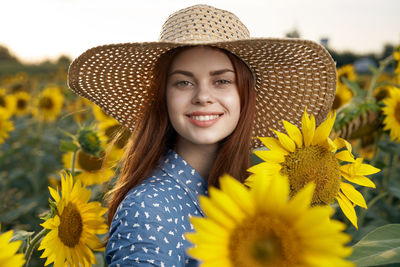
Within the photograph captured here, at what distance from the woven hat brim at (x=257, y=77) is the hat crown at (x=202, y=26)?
5 centimetres

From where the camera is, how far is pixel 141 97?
5.65 ft

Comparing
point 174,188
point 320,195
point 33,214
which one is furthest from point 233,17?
point 33,214

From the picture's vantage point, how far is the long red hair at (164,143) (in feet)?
4.75

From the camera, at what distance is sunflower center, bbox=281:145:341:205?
962mm

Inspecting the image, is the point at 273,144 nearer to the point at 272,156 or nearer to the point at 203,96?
the point at 272,156

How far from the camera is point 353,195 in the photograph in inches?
40.2

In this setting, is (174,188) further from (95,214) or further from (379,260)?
(379,260)

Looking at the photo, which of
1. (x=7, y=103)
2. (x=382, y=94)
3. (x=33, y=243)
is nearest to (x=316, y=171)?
(x=33, y=243)

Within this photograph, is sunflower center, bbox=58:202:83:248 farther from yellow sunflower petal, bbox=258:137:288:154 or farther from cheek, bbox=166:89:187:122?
yellow sunflower petal, bbox=258:137:288:154

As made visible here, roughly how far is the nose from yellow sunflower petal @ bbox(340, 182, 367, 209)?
1.73ft

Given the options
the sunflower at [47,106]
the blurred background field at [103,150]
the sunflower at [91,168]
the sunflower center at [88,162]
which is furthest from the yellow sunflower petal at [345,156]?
the sunflower at [47,106]

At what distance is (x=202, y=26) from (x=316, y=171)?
65 cm

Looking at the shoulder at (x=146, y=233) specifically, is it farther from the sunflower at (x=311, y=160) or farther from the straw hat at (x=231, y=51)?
the straw hat at (x=231, y=51)

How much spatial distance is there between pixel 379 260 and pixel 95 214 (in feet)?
3.19
